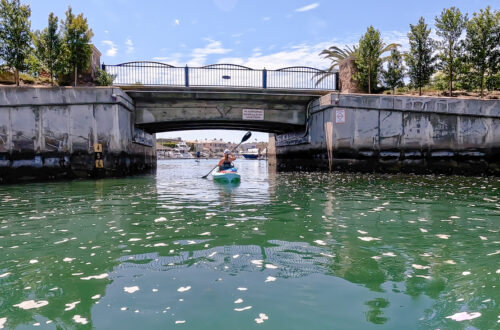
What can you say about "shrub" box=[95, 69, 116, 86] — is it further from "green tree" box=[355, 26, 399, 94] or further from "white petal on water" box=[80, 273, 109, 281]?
"white petal on water" box=[80, 273, 109, 281]

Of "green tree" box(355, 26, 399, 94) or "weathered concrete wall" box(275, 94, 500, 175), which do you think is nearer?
"weathered concrete wall" box(275, 94, 500, 175)

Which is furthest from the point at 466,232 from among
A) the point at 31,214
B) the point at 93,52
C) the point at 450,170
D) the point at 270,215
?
the point at 93,52

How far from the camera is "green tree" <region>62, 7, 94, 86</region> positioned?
23.0m

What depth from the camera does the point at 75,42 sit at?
23.1 m

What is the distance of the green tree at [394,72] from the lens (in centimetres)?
2797

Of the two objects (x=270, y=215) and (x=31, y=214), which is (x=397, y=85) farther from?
(x=31, y=214)

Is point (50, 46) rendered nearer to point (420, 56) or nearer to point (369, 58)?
point (369, 58)

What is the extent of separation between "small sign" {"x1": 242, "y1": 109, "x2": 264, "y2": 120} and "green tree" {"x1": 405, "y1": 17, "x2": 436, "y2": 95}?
1292cm

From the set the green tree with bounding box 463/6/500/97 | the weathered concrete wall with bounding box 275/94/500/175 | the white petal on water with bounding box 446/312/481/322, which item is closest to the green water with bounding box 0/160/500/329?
the white petal on water with bounding box 446/312/481/322

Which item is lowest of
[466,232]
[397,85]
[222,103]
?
[466,232]

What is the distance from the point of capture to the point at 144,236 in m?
6.24

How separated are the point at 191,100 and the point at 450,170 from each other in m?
18.6

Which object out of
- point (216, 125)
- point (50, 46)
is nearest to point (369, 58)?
point (216, 125)

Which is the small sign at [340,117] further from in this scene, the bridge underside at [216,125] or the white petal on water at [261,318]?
the white petal on water at [261,318]
